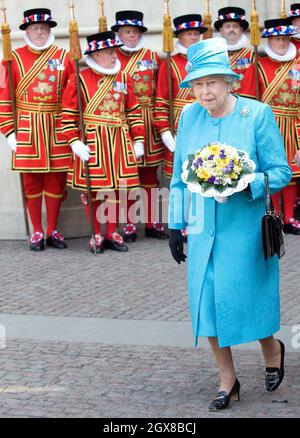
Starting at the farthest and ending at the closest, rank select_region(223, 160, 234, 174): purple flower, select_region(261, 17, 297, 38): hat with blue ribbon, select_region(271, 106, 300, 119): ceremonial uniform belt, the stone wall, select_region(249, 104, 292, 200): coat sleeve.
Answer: the stone wall
select_region(271, 106, 300, 119): ceremonial uniform belt
select_region(261, 17, 297, 38): hat with blue ribbon
select_region(249, 104, 292, 200): coat sleeve
select_region(223, 160, 234, 174): purple flower

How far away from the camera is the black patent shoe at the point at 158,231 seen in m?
10.6


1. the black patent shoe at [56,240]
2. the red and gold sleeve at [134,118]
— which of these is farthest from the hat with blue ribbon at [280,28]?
the black patent shoe at [56,240]

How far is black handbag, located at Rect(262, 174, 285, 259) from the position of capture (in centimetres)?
545

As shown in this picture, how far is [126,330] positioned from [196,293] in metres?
1.71

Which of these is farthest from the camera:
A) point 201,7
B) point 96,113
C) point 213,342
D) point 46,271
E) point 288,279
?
point 201,7

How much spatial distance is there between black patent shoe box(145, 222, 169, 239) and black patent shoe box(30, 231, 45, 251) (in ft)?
3.55

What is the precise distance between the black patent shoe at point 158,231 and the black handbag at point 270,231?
509 centimetres

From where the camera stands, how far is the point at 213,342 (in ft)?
18.6

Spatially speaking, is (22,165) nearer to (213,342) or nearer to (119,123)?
(119,123)

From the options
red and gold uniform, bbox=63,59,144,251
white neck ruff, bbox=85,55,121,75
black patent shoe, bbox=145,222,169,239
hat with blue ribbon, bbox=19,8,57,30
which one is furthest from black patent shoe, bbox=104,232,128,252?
hat with blue ribbon, bbox=19,8,57,30

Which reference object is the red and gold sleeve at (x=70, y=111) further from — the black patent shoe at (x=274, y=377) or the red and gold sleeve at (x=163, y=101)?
the black patent shoe at (x=274, y=377)

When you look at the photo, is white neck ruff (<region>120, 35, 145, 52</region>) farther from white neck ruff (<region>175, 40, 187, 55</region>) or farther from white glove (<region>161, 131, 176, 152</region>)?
white glove (<region>161, 131, 176, 152</region>)

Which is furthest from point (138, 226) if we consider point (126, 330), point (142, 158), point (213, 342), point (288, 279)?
point (213, 342)

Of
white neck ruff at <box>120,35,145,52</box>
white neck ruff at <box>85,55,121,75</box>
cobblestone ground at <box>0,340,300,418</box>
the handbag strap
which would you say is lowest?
cobblestone ground at <box>0,340,300,418</box>
